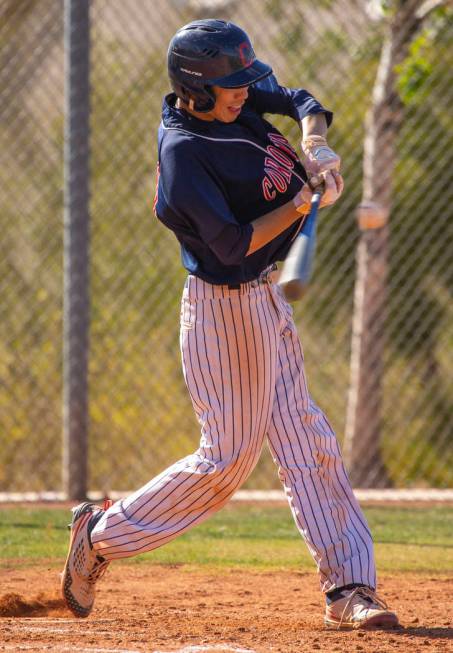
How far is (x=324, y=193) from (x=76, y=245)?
3297mm

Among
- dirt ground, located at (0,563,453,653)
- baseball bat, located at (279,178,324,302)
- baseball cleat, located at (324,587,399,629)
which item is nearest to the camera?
baseball bat, located at (279,178,324,302)

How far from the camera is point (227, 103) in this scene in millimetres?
3297

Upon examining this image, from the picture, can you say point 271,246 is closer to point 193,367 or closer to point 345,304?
point 193,367

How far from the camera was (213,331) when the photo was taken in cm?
337

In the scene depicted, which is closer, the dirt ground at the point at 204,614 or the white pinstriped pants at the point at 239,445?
the dirt ground at the point at 204,614

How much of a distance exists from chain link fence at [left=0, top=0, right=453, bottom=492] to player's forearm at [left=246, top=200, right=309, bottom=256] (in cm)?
421

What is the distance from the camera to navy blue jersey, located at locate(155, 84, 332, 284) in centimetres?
312

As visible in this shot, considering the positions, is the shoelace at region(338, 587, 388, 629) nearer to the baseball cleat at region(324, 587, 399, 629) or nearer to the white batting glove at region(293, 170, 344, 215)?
the baseball cleat at region(324, 587, 399, 629)

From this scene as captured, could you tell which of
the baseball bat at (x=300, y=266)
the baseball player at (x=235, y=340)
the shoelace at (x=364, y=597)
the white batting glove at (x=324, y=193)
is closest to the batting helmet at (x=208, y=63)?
the baseball player at (x=235, y=340)

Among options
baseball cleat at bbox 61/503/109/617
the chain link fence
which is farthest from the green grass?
the chain link fence

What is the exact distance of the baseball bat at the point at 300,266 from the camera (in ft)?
9.02

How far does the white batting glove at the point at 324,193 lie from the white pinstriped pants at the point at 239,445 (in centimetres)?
33

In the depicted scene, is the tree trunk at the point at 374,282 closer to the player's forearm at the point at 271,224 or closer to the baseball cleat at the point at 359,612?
the baseball cleat at the point at 359,612

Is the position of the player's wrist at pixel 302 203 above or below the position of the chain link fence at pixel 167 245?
above
